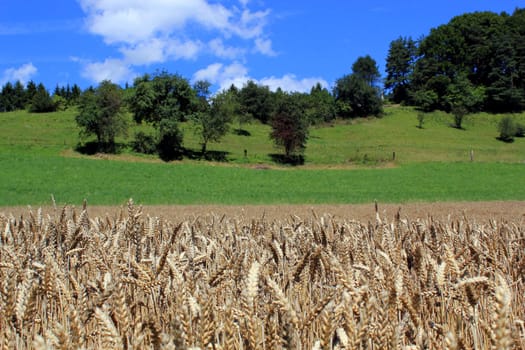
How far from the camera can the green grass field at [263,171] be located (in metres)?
31.6

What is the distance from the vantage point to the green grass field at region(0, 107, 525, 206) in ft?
104

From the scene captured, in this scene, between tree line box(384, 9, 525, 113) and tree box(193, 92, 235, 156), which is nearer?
tree box(193, 92, 235, 156)

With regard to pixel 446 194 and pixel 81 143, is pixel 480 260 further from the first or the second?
pixel 81 143

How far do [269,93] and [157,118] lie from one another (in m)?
39.9

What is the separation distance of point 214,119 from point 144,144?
8961 millimetres

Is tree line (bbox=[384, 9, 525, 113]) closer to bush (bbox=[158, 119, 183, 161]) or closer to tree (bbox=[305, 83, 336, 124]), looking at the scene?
tree (bbox=[305, 83, 336, 124])

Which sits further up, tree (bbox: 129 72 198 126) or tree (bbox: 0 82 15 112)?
tree (bbox: 0 82 15 112)

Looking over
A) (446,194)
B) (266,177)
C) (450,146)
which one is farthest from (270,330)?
(450,146)

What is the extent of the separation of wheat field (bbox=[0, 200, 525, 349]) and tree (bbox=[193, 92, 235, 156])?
5396 cm

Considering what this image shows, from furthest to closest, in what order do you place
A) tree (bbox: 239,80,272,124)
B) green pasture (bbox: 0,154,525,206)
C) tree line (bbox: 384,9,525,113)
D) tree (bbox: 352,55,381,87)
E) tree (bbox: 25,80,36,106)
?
tree (bbox: 352,55,381,87)
tree (bbox: 25,80,36,106)
tree line (bbox: 384,9,525,113)
tree (bbox: 239,80,272,124)
green pasture (bbox: 0,154,525,206)

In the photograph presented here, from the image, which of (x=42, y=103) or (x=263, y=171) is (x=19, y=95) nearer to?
(x=42, y=103)

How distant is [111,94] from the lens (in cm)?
6009

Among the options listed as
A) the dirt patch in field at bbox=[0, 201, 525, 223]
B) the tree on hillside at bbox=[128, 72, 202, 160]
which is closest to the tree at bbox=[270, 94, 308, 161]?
the tree on hillside at bbox=[128, 72, 202, 160]

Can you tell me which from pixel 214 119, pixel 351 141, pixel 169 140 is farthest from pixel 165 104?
pixel 351 141
